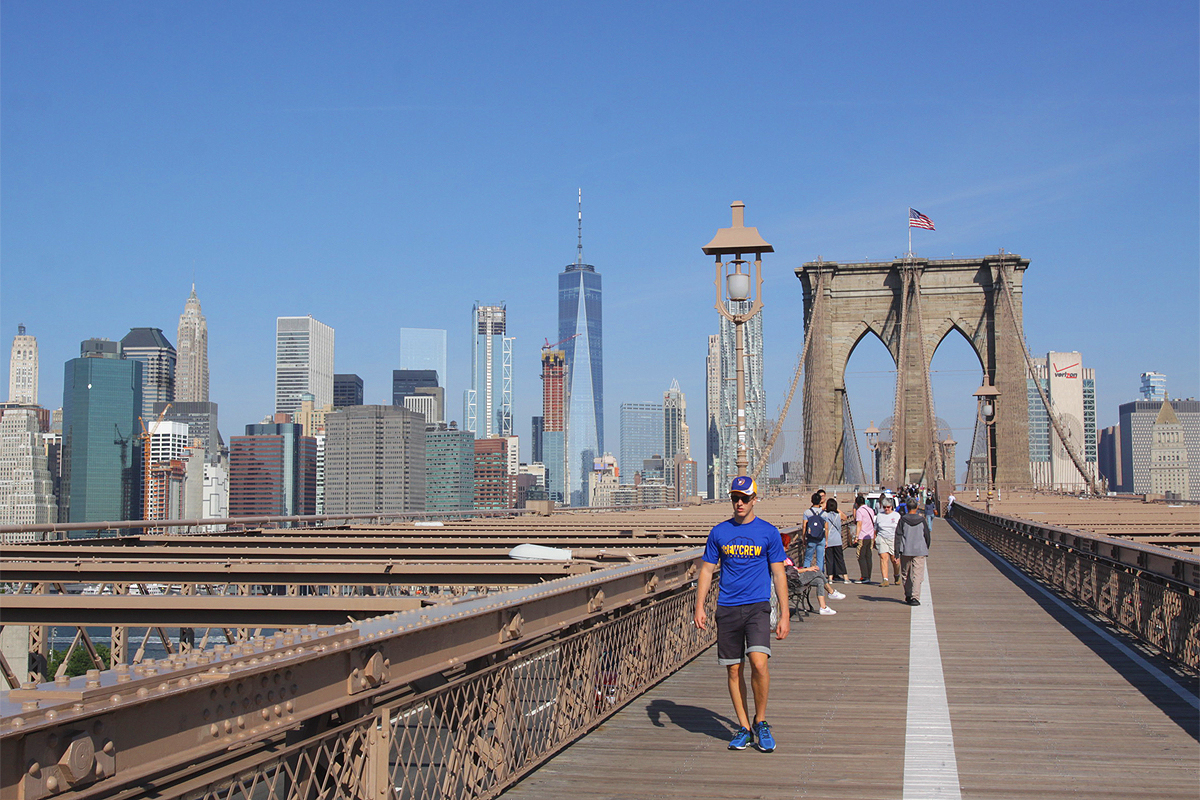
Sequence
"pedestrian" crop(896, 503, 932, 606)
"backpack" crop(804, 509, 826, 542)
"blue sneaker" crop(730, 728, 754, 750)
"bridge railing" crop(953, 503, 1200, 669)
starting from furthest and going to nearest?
1. "backpack" crop(804, 509, 826, 542)
2. "pedestrian" crop(896, 503, 932, 606)
3. "bridge railing" crop(953, 503, 1200, 669)
4. "blue sneaker" crop(730, 728, 754, 750)

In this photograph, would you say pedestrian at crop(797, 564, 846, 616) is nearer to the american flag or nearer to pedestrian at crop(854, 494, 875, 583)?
pedestrian at crop(854, 494, 875, 583)

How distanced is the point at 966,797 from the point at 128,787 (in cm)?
413

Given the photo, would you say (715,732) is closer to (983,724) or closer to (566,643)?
(566,643)

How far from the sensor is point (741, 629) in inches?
282

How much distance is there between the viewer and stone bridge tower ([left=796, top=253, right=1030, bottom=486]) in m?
79.3

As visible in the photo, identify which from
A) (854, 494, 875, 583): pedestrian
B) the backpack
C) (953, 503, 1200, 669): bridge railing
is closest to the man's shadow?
(953, 503, 1200, 669): bridge railing

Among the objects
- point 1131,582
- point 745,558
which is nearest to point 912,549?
point 1131,582

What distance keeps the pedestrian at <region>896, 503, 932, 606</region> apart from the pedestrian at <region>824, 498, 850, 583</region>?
196cm

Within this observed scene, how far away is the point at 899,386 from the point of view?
84.5 meters

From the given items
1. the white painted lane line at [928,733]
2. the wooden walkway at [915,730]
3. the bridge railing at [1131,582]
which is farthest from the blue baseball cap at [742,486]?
the bridge railing at [1131,582]

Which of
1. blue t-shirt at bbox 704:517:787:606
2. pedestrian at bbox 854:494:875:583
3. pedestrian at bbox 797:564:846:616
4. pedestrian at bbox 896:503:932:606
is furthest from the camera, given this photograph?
pedestrian at bbox 854:494:875:583

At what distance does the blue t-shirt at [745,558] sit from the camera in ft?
23.5

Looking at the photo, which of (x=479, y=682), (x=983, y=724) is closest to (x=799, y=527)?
(x=983, y=724)

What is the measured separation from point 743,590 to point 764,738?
3.06 feet
